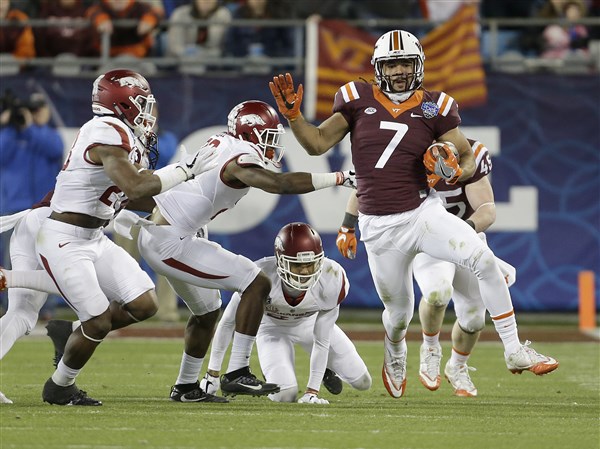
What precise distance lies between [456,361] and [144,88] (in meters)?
2.52

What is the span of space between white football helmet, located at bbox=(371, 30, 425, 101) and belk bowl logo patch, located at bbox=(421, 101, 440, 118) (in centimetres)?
12

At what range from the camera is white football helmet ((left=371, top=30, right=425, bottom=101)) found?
6883 mm

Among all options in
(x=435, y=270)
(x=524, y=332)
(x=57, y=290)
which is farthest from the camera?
(x=524, y=332)

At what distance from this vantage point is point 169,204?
22.7ft

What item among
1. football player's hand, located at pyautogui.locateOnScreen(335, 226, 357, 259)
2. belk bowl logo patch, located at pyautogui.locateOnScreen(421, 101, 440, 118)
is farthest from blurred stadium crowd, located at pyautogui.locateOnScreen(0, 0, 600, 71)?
belk bowl logo patch, located at pyautogui.locateOnScreen(421, 101, 440, 118)

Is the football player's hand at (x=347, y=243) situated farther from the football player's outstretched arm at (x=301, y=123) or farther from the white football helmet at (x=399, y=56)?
the white football helmet at (x=399, y=56)

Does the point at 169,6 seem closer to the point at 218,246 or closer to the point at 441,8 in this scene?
the point at 441,8

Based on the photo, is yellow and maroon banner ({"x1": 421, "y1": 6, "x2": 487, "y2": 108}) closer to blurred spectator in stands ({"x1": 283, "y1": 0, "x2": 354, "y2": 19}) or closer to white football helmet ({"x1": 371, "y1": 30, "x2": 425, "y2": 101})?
blurred spectator in stands ({"x1": 283, "y1": 0, "x2": 354, "y2": 19})

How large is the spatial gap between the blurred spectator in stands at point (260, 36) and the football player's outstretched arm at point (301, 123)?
5.83 meters

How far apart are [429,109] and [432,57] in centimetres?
542

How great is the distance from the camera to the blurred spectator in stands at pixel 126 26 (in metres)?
12.4

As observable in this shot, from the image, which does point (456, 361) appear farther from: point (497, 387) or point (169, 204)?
point (169, 204)

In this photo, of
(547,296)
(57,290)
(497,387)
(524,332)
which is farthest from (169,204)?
(547,296)

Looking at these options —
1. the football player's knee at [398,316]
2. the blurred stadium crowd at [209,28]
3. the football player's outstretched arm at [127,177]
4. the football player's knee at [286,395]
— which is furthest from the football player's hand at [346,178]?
the blurred stadium crowd at [209,28]
